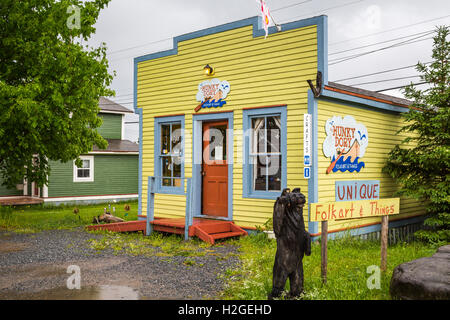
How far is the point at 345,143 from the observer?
9547mm

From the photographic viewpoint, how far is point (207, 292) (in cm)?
554

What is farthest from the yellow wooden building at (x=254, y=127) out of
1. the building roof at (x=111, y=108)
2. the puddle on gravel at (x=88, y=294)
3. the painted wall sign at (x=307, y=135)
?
the building roof at (x=111, y=108)

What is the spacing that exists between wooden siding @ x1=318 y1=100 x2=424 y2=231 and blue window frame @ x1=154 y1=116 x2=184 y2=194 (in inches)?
147

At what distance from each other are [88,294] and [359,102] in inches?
284

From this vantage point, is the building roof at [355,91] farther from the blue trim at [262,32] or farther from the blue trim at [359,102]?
the blue trim at [262,32]

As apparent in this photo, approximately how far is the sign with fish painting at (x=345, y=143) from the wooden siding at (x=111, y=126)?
1620 centimetres

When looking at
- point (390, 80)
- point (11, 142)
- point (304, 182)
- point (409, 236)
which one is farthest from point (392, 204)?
point (390, 80)

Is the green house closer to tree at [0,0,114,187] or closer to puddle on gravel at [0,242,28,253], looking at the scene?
tree at [0,0,114,187]

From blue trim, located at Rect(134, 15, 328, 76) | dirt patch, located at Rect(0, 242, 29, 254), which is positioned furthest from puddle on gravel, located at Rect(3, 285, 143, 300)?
blue trim, located at Rect(134, 15, 328, 76)

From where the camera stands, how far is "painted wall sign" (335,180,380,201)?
935cm

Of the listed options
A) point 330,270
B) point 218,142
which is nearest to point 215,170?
point 218,142

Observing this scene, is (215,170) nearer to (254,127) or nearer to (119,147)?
(254,127)
